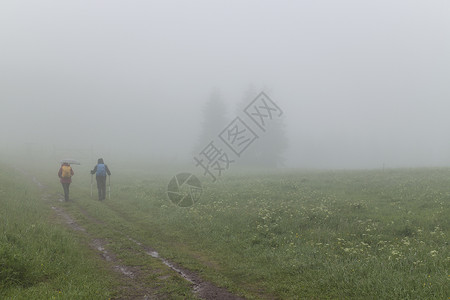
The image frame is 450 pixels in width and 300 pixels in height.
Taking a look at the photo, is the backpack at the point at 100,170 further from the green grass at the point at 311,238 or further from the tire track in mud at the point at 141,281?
the tire track in mud at the point at 141,281

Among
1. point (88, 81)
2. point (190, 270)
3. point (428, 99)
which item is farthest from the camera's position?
point (428, 99)

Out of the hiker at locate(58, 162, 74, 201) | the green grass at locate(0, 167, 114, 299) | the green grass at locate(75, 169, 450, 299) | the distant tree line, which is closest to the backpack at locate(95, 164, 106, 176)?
the hiker at locate(58, 162, 74, 201)

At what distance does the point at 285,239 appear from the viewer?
34.1 feet

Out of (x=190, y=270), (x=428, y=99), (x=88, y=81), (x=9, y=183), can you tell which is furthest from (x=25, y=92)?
(x=428, y=99)

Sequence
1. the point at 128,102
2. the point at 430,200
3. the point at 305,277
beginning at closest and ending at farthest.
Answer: the point at 305,277
the point at 430,200
the point at 128,102

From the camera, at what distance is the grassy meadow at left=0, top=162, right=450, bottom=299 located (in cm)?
675

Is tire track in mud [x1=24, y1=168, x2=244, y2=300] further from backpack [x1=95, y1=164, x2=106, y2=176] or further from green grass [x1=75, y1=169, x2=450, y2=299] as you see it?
backpack [x1=95, y1=164, x2=106, y2=176]

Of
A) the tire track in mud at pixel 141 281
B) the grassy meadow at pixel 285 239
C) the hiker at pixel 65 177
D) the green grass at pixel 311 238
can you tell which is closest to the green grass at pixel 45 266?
the grassy meadow at pixel 285 239

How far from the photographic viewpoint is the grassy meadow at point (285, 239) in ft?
22.2

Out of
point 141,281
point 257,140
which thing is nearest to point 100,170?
point 141,281

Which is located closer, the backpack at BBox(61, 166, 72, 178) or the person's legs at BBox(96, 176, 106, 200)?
the backpack at BBox(61, 166, 72, 178)

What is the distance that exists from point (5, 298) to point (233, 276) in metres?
4.95

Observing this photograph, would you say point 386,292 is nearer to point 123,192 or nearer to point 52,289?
point 52,289

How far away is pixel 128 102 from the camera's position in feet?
434
